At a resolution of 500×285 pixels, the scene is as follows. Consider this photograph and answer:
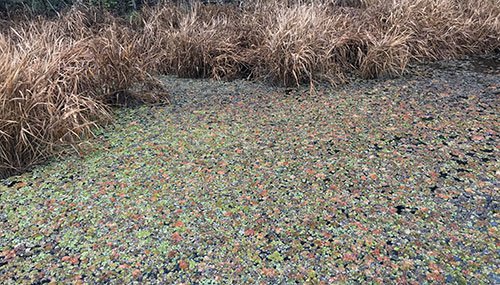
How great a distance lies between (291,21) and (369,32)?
2.58 ft

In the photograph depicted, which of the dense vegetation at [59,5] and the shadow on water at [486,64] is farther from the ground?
the dense vegetation at [59,5]

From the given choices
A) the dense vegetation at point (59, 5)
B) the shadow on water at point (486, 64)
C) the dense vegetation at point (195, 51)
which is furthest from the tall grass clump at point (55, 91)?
the shadow on water at point (486, 64)

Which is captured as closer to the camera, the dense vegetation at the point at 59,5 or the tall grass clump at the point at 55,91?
the tall grass clump at the point at 55,91

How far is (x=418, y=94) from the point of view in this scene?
9.95 feet

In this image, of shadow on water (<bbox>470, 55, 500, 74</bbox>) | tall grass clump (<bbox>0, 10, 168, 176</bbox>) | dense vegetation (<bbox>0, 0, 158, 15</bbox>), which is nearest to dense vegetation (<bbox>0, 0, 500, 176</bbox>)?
tall grass clump (<bbox>0, 10, 168, 176</bbox>)

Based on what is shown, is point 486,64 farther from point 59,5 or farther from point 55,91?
point 59,5

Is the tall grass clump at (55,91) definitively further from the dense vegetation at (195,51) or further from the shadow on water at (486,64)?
the shadow on water at (486,64)

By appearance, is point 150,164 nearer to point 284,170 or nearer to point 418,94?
point 284,170

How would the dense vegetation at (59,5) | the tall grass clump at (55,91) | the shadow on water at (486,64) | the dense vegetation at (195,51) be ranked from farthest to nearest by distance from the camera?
the dense vegetation at (59,5) < the shadow on water at (486,64) < the dense vegetation at (195,51) < the tall grass clump at (55,91)

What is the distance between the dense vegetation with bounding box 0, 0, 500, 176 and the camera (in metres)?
2.31

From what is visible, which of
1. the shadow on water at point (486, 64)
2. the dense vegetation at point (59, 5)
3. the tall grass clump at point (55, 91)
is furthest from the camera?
the dense vegetation at point (59, 5)

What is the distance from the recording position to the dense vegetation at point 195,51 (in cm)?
231

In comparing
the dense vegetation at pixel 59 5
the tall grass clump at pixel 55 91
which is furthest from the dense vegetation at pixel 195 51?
the dense vegetation at pixel 59 5

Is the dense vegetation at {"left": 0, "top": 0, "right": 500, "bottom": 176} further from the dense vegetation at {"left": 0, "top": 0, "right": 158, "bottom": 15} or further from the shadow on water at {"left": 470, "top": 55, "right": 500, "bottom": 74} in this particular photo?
the dense vegetation at {"left": 0, "top": 0, "right": 158, "bottom": 15}
